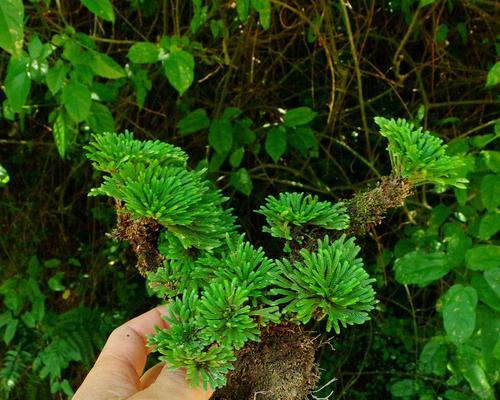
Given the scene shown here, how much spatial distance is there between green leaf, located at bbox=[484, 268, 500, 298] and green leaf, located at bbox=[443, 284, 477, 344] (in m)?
0.04

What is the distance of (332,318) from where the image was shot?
425 mm

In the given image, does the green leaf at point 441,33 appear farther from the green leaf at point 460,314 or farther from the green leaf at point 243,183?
the green leaf at point 460,314

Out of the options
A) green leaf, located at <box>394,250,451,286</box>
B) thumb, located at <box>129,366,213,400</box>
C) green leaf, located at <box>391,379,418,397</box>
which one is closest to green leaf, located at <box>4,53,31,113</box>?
thumb, located at <box>129,366,213,400</box>

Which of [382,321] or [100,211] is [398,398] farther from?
[100,211]

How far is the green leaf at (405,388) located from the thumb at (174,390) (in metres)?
0.99

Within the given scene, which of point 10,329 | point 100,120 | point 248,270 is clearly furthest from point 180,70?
point 10,329

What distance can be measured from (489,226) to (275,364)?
59cm

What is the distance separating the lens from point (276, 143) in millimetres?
1225

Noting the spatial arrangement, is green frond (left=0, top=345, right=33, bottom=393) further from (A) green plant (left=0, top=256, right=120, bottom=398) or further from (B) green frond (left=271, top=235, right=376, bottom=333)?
(B) green frond (left=271, top=235, right=376, bottom=333)

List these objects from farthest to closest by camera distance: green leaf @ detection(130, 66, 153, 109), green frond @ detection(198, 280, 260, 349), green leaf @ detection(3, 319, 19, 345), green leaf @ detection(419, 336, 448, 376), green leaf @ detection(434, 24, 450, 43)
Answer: green leaf @ detection(3, 319, 19, 345)
green leaf @ detection(434, 24, 450, 43)
green leaf @ detection(130, 66, 153, 109)
green leaf @ detection(419, 336, 448, 376)
green frond @ detection(198, 280, 260, 349)

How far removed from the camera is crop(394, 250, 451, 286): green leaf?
36.7 inches

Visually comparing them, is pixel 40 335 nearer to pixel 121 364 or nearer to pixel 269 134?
pixel 269 134

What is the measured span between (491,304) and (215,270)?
1.85 feet

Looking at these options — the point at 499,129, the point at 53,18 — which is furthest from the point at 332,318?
the point at 53,18
